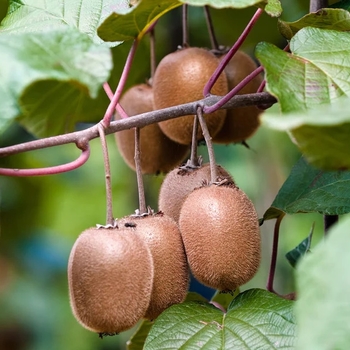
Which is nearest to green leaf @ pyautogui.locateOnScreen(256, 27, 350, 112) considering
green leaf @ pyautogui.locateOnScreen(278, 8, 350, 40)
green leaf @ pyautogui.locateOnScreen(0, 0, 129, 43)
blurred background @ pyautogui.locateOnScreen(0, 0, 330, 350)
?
green leaf @ pyautogui.locateOnScreen(278, 8, 350, 40)

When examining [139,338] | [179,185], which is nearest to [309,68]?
[179,185]

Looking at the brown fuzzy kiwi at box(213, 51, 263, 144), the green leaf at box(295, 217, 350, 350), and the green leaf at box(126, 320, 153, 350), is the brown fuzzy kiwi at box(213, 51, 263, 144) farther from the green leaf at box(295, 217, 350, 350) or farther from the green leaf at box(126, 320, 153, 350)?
the green leaf at box(295, 217, 350, 350)

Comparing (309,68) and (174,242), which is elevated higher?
(309,68)

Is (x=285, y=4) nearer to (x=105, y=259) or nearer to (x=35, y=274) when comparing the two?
(x=105, y=259)

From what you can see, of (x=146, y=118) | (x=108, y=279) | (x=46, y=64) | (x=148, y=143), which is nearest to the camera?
(x=46, y=64)

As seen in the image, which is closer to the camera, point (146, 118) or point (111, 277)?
point (111, 277)

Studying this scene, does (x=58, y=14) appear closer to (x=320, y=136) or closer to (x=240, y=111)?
(x=240, y=111)

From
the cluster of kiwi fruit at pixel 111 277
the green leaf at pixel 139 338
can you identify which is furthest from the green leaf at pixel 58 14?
the green leaf at pixel 139 338

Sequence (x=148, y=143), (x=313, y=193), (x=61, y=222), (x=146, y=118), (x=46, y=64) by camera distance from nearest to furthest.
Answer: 1. (x=46, y=64)
2. (x=146, y=118)
3. (x=313, y=193)
4. (x=148, y=143)
5. (x=61, y=222)
